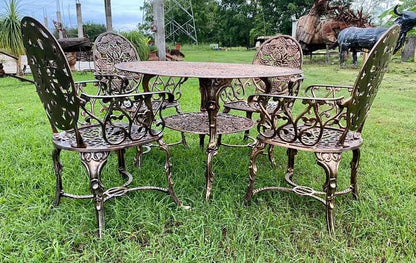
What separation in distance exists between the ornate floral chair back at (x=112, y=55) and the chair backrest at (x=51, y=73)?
1.28 metres

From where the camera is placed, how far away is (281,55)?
106 inches

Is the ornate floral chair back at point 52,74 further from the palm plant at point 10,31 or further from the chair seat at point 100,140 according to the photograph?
the palm plant at point 10,31

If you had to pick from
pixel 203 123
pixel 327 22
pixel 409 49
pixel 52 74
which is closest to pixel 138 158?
pixel 203 123

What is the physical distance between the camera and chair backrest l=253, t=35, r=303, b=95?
2.66 metres

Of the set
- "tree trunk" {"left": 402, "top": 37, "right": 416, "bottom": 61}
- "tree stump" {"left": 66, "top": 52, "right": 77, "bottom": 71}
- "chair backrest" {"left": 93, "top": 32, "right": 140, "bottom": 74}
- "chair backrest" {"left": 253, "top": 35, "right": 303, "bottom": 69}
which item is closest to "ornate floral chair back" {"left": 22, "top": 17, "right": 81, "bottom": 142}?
"chair backrest" {"left": 93, "top": 32, "right": 140, "bottom": 74}

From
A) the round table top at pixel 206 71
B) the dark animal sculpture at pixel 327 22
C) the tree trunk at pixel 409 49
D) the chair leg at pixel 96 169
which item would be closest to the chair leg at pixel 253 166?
the round table top at pixel 206 71

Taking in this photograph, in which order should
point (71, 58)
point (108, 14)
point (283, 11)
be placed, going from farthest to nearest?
point (283, 11) → point (71, 58) → point (108, 14)

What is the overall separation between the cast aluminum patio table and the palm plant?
459cm

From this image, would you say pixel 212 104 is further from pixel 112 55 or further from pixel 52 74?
pixel 112 55

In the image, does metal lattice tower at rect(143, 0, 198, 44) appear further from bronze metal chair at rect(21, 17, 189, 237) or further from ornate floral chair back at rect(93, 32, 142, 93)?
bronze metal chair at rect(21, 17, 189, 237)

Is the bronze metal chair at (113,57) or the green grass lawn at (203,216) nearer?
the green grass lawn at (203,216)

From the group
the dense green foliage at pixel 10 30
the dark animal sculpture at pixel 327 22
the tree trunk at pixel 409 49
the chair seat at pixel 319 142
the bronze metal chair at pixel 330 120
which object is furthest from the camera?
the tree trunk at pixel 409 49

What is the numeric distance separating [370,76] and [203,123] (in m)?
1.20

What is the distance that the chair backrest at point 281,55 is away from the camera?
8.73 ft
